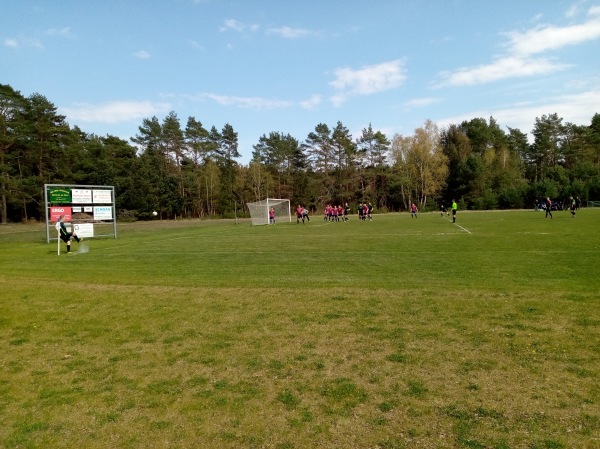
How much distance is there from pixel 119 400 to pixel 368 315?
404 cm

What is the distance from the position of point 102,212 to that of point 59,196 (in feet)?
8.87

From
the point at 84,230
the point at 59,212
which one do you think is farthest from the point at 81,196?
the point at 84,230

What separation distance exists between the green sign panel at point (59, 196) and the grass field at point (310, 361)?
52.7 feet

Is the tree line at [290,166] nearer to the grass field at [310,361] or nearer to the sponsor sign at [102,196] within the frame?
the sponsor sign at [102,196]

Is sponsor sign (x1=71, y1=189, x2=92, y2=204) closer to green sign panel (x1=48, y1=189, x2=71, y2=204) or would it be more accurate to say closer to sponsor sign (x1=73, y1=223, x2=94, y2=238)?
green sign panel (x1=48, y1=189, x2=71, y2=204)

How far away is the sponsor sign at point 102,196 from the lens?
1047 inches

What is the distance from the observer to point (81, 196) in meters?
25.9

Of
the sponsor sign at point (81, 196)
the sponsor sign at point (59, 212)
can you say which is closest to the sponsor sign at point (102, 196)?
the sponsor sign at point (81, 196)

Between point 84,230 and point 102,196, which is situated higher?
point 102,196

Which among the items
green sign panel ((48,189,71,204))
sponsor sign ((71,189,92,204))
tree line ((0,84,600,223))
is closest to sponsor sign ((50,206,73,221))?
green sign panel ((48,189,71,204))

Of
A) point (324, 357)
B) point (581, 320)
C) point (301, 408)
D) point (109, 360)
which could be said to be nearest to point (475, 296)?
point (581, 320)

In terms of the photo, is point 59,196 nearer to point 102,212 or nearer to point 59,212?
point 59,212

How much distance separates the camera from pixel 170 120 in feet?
267

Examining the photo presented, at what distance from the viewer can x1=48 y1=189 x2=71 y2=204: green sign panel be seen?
2475 centimetres
